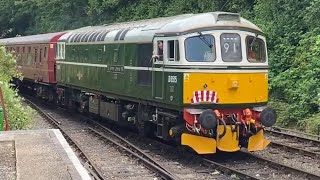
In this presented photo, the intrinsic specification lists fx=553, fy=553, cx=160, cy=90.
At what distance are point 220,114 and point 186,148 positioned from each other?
4.88ft

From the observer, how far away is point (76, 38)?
1947 cm

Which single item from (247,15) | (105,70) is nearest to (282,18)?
(247,15)

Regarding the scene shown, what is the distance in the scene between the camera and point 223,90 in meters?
11.4

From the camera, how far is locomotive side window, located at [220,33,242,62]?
1153 cm

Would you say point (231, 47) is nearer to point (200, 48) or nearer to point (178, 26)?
point (200, 48)

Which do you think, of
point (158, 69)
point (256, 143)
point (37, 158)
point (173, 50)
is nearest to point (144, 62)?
point (158, 69)

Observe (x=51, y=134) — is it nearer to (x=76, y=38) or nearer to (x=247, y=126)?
(x=247, y=126)

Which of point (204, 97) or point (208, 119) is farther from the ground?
point (204, 97)

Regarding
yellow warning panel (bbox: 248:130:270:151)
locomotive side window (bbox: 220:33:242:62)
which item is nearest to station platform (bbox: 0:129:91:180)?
locomotive side window (bbox: 220:33:242:62)

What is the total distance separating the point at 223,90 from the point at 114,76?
4.67m

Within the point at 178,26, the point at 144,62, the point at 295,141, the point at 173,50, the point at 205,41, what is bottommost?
the point at 295,141

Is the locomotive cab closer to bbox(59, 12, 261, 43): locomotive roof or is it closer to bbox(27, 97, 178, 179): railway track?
bbox(59, 12, 261, 43): locomotive roof

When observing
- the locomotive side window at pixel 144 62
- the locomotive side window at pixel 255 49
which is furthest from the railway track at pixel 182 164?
the locomotive side window at pixel 255 49

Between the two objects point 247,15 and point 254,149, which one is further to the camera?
point 247,15
